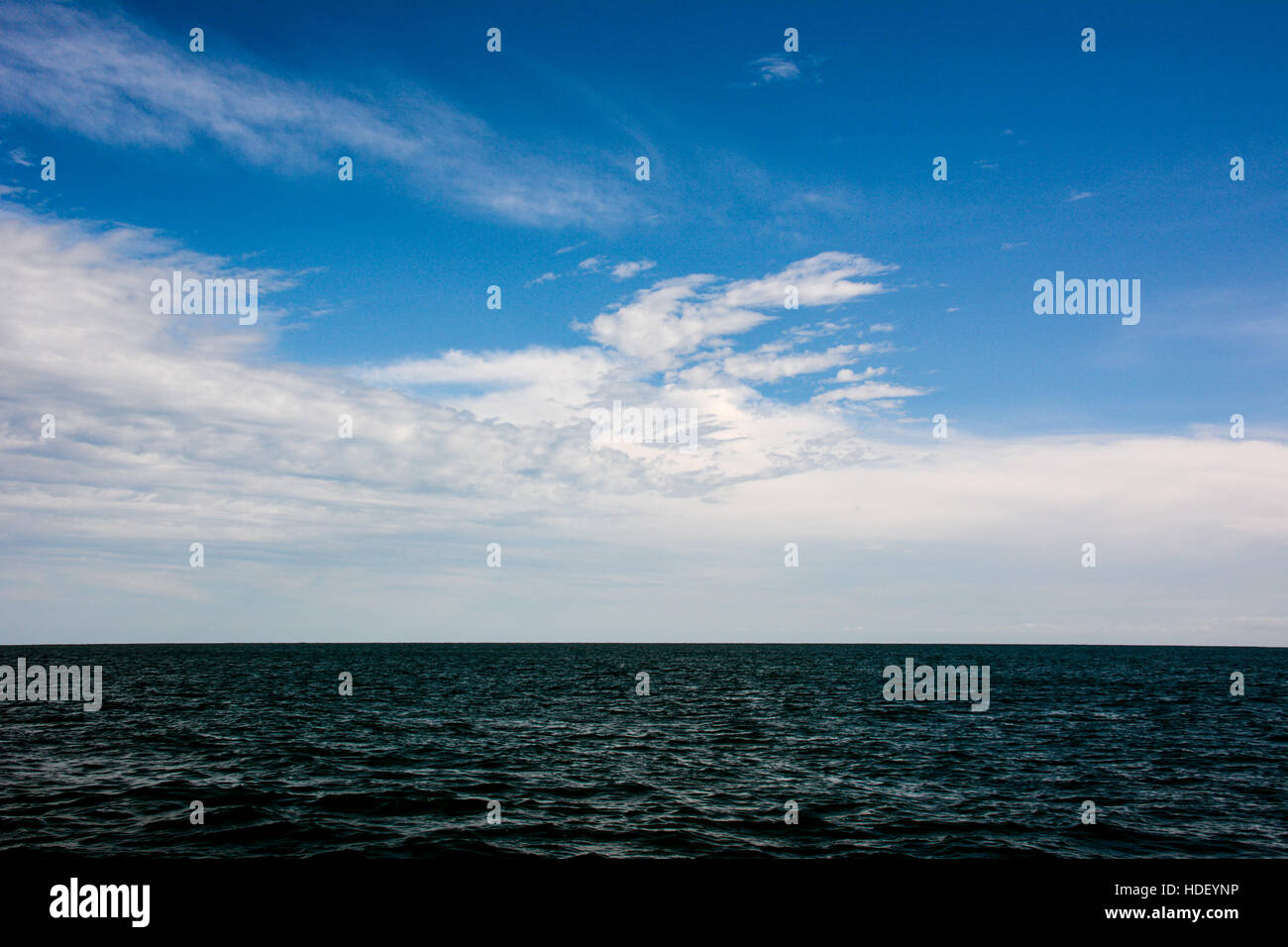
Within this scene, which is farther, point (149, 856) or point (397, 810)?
point (397, 810)

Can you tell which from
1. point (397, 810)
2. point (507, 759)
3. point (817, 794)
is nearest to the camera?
point (397, 810)

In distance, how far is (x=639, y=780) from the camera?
26.0m

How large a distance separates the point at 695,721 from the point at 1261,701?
50067mm

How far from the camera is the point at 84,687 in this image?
230 ft

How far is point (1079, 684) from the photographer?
8006cm

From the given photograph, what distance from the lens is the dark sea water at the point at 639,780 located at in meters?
19.0

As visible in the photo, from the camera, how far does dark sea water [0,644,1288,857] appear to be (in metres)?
19.0
